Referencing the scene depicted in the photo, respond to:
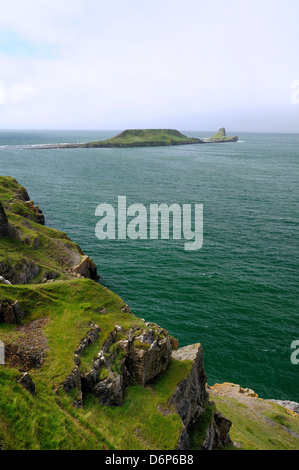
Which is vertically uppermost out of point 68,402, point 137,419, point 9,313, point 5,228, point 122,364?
point 5,228

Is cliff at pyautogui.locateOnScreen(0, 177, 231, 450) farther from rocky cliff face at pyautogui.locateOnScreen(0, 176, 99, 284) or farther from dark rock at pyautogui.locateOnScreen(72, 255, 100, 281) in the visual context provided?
dark rock at pyautogui.locateOnScreen(72, 255, 100, 281)

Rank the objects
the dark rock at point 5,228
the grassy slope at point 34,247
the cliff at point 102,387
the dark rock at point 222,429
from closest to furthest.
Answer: the cliff at point 102,387 → the dark rock at point 222,429 → the grassy slope at point 34,247 → the dark rock at point 5,228

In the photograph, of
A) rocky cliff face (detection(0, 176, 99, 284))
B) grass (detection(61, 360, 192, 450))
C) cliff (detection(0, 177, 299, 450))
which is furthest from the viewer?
rocky cliff face (detection(0, 176, 99, 284))

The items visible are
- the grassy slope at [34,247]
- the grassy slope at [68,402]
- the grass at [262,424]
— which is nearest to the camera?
the grassy slope at [68,402]

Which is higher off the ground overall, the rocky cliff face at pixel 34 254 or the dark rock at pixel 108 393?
the rocky cliff face at pixel 34 254

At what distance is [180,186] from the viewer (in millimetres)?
127938

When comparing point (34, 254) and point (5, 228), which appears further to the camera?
point (34, 254)

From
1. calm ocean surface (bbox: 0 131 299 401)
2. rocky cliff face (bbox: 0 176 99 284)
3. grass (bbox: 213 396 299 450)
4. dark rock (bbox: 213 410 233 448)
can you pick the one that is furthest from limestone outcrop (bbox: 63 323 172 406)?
rocky cliff face (bbox: 0 176 99 284)

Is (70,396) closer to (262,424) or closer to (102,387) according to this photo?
(102,387)

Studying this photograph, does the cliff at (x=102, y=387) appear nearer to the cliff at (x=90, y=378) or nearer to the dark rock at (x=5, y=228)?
the cliff at (x=90, y=378)

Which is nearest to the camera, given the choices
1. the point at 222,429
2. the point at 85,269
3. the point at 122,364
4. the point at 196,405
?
the point at 122,364

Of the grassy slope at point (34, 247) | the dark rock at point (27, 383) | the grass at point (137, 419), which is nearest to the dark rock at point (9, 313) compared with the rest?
the dark rock at point (27, 383)

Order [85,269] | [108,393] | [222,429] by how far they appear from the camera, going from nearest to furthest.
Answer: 1. [108,393]
2. [222,429]
3. [85,269]

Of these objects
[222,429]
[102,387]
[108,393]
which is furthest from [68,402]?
[222,429]
